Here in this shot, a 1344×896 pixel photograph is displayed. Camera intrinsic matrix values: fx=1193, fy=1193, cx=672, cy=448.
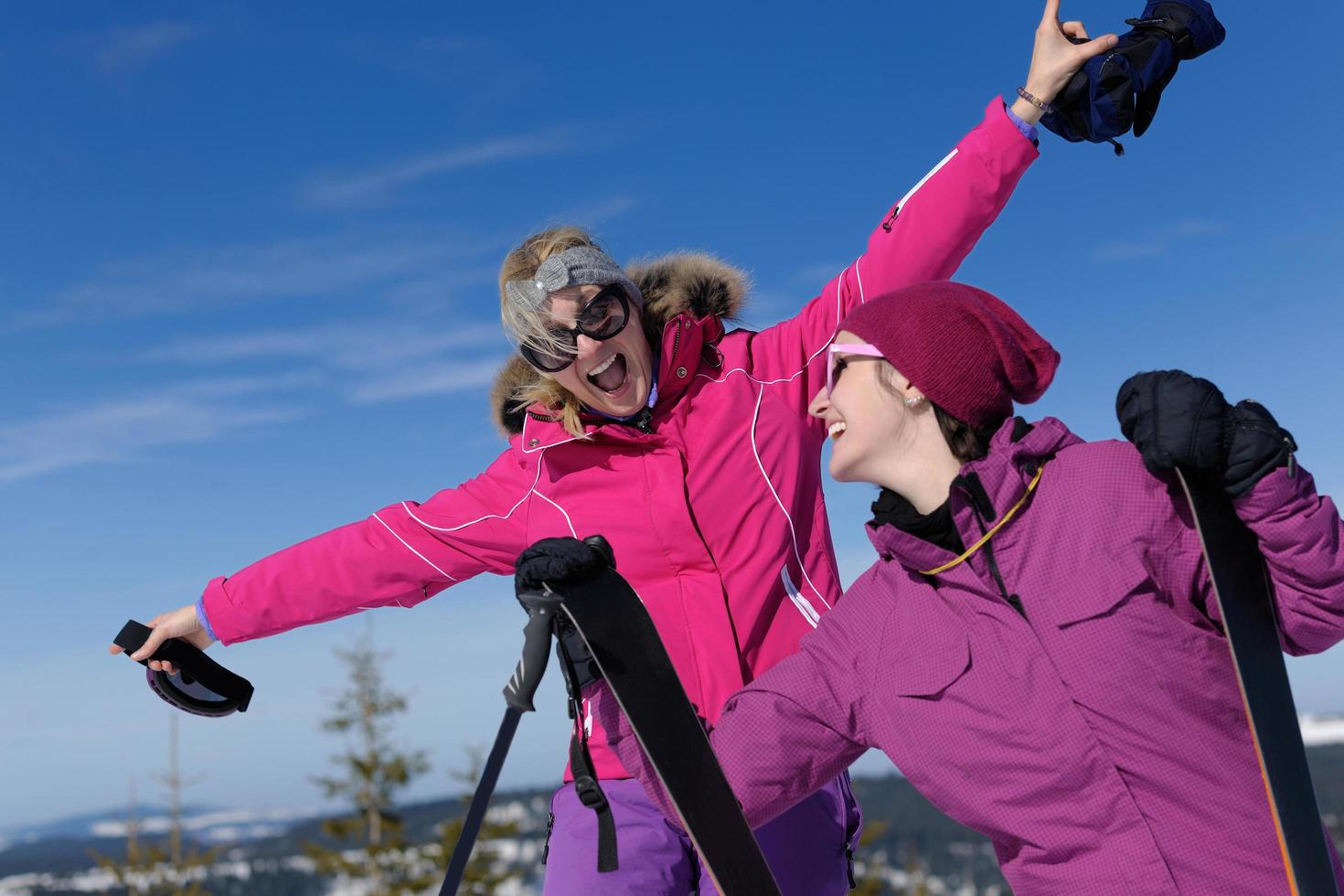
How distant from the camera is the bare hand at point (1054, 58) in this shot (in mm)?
2871

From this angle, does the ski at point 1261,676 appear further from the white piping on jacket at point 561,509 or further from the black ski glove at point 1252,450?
the white piping on jacket at point 561,509

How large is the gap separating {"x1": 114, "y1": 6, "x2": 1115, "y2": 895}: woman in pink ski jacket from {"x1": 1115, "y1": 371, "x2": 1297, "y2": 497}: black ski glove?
1.17 metres

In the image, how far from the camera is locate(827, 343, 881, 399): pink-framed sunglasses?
2188 mm

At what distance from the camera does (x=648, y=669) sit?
232 centimetres

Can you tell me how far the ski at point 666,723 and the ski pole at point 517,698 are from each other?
0.15ft

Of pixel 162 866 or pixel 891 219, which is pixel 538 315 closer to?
pixel 891 219

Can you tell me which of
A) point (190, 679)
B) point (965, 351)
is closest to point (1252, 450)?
point (965, 351)

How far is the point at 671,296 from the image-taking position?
3293 millimetres

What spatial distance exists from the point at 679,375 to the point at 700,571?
52 centimetres

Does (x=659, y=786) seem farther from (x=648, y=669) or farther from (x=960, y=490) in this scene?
(x=960, y=490)

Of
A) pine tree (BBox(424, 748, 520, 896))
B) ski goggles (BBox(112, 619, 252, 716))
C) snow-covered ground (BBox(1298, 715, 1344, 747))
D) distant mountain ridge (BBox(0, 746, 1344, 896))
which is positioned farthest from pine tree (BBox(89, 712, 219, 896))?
snow-covered ground (BBox(1298, 715, 1344, 747))

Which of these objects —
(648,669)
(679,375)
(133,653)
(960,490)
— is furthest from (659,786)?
(133,653)

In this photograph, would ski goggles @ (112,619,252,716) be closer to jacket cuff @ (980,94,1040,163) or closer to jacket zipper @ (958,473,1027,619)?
jacket zipper @ (958,473,1027,619)

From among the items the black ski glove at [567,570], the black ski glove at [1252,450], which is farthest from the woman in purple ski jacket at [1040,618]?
the black ski glove at [567,570]
